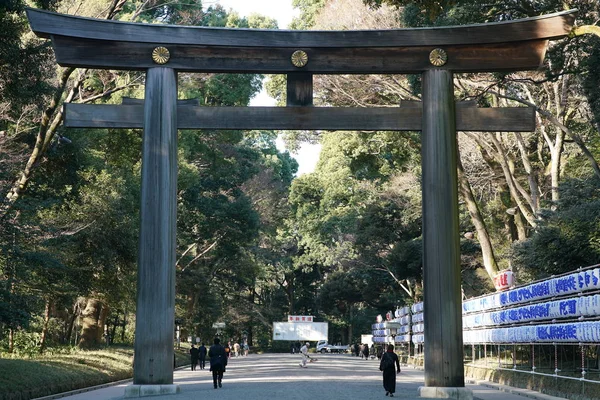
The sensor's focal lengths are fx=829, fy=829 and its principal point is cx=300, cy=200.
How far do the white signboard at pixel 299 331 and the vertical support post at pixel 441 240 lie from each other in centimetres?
4840

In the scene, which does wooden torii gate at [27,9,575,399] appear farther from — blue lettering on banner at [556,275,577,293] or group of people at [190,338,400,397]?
blue lettering on banner at [556,275,577,293]

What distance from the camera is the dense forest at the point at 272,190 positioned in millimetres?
21875

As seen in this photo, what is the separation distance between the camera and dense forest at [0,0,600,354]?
21875mm

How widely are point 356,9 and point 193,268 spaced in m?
31.4

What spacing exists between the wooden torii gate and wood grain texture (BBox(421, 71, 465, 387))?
0.08 feet

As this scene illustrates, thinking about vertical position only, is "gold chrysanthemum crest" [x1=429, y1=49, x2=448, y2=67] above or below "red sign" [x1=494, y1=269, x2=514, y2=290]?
above

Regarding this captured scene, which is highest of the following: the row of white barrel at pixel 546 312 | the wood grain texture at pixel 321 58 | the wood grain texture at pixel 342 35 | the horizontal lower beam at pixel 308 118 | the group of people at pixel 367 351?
the wood grain texture at pixel 342 35

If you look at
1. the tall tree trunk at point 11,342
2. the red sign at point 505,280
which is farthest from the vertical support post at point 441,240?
the tall tree trunk at point 11,342

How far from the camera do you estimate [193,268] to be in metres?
59.6

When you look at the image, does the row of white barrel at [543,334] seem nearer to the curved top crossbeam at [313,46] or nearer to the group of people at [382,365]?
the group of people at [382,365]

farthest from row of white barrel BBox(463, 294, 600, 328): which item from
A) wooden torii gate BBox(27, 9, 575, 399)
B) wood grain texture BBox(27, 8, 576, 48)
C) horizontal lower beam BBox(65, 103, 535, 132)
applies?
wood grain texture BBox(27, 8, 576, 48)

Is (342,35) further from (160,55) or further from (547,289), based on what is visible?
(547,289)

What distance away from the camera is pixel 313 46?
17.4 metres

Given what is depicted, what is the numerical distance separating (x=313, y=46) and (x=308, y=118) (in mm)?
1519
